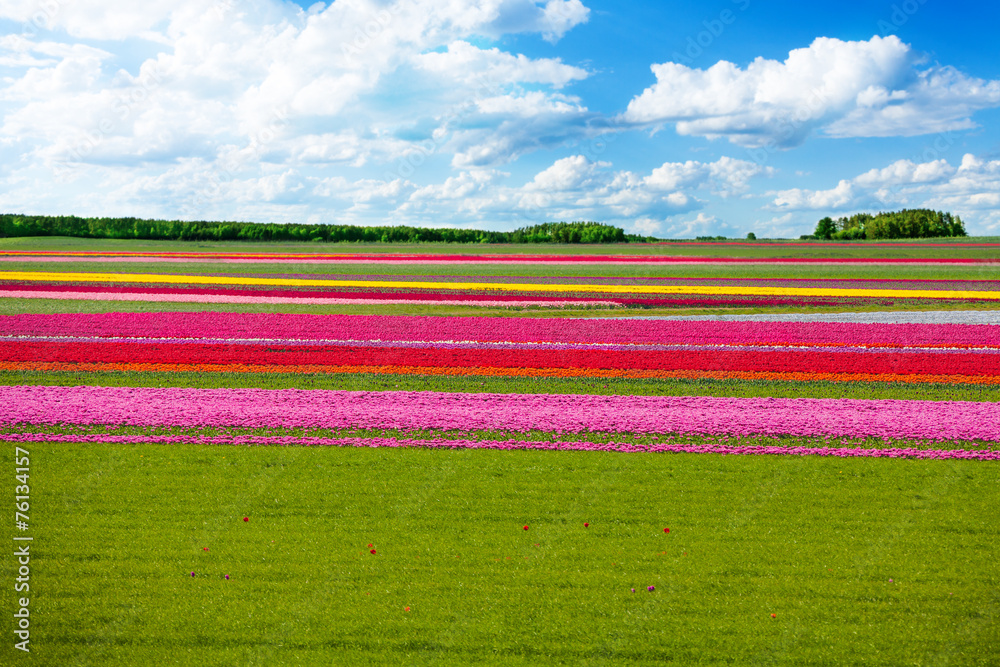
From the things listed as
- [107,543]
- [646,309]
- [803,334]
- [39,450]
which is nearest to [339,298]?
[646,309]

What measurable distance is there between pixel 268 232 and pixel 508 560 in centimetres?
10162

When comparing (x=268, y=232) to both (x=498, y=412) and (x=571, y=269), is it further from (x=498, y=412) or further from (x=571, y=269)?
(x=498, y=412)

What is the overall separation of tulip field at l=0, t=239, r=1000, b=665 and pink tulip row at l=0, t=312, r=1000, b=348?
22 centimetres

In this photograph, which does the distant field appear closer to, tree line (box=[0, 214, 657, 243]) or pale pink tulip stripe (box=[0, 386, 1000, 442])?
tree line (box=[0, 214, 657, 243])

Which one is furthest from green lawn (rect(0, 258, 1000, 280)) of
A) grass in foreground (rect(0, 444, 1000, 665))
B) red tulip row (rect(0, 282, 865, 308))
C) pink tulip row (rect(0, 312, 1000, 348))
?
grass in foreground (rect(0, 444, 1000, 665))

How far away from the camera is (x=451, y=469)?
9.41 metres

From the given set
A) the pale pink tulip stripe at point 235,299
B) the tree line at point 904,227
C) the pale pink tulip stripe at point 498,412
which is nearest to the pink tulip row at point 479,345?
the pale pink tulip stripe at point 498,412

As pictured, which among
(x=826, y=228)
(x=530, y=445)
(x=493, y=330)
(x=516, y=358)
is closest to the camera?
(x=530, y=445)

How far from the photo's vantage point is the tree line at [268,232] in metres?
99.2

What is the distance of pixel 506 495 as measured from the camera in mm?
8508

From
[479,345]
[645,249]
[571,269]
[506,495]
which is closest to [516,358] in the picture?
[479,345]

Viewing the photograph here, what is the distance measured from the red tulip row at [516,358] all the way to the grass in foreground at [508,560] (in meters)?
6.88

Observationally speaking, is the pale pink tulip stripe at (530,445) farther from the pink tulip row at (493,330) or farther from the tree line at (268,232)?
the tree line at (268,232)

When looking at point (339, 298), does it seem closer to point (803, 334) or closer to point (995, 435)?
point (803, 334)
